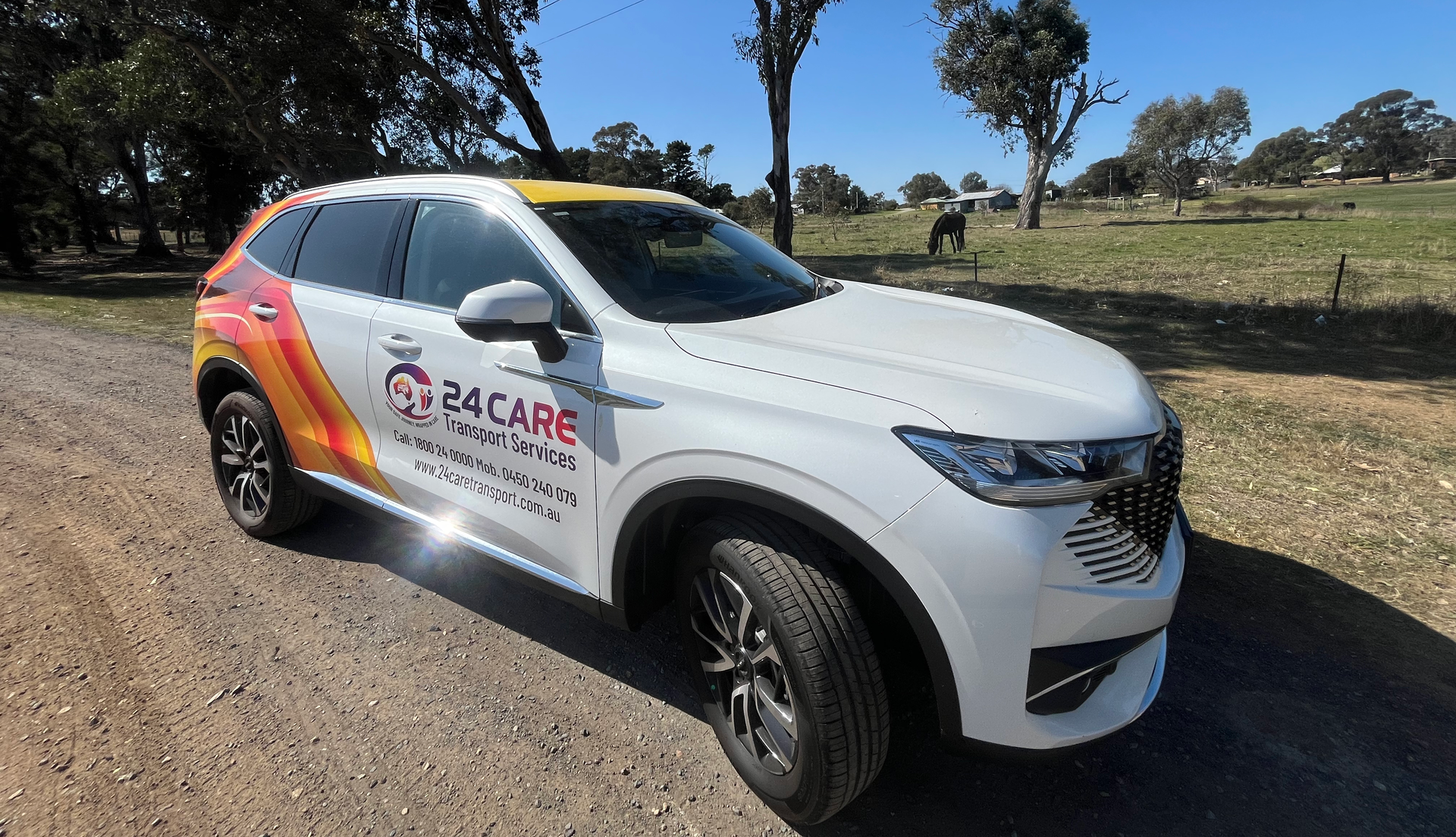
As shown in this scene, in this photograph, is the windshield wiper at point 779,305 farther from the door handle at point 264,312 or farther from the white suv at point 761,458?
the door handle at point 264,312

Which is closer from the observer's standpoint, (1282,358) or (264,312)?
(264,312)

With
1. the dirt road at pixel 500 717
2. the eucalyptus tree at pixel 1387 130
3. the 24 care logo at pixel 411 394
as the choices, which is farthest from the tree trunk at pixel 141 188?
the eucalyptus tree at pixel 1387 130

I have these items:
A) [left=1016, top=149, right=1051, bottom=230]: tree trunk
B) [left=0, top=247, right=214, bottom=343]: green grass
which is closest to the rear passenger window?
[left=0, top=247, right=214, bottom=343]: green grass

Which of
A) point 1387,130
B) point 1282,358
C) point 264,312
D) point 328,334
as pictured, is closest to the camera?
point 328,334

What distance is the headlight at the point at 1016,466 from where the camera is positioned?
175 centimetres

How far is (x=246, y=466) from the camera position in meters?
3.95

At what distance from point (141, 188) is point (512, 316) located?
124ft

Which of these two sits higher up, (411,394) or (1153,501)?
(411,394)

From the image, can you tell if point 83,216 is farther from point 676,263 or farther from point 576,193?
point 676,263

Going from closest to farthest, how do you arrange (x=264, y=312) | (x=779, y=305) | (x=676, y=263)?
(x=779, y=305) < (x=676, y=263) < (x=264, y=312)

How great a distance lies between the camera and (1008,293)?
40.4 ft

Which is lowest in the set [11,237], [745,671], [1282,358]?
[1282,358]

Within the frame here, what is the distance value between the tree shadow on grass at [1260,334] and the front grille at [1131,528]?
5.82 m

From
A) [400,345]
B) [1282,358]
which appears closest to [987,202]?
[1282,358]
